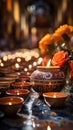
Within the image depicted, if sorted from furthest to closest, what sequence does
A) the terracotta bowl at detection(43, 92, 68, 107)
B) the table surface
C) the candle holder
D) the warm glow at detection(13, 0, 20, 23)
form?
the warm glow at detection(13, 0, 20, 23), the candle holder, the terracotta bowl at detection(43, 92, 68, 107), the table surface

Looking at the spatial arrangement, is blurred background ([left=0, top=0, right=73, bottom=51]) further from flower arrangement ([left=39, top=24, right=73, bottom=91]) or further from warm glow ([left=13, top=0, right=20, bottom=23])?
flower arrangement ([left=39, top=24, right=73, bottom=91])

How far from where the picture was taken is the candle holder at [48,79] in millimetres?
2072

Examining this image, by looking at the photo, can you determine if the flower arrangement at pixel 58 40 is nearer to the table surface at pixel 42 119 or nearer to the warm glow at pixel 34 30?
the table surface at pixel 42 119

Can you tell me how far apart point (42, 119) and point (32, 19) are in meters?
21.5

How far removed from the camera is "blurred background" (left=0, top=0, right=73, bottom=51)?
16.9 metres

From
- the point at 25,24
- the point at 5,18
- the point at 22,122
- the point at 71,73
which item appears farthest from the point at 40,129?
the point at 25,24

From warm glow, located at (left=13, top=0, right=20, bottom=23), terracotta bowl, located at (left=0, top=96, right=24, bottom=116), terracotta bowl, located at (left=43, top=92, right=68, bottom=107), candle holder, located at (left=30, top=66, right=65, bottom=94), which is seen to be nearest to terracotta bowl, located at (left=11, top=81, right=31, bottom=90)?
candle holder, located at (left=30, top=66, right=65, bottom=94)

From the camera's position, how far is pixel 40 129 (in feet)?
4.68

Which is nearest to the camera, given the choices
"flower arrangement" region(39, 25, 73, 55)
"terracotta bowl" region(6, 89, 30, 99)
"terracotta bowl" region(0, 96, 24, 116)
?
"terracotta bowl" region(0, 96, 24, 116)

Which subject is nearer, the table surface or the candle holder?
the table surface

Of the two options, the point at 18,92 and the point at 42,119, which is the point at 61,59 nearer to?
the point at 18,92

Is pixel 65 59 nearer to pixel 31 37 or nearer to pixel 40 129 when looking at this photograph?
pixel 40 129

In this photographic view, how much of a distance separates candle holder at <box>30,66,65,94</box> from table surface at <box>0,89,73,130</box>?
19 cm

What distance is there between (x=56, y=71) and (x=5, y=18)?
1320 centimetres
